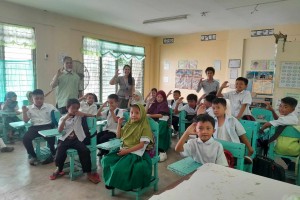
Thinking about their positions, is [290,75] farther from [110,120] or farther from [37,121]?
[37,121]

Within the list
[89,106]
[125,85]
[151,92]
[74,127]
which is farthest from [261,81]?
[74,127]

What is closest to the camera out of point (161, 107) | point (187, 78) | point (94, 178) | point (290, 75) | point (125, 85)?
point (94, 178)

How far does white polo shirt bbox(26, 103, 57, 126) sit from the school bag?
9.31 ft

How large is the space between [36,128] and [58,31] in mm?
2539

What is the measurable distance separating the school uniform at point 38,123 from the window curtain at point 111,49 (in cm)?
243

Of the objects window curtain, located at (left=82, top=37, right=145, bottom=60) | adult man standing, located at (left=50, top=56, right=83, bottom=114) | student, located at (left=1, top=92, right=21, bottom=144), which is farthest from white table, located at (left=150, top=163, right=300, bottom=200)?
window curtain, located at (left=82, top=37, right=145, bottom=60)

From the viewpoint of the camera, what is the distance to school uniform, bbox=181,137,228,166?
1.68 metres

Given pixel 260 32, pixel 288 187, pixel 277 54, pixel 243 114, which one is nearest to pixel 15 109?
pixel 243 114

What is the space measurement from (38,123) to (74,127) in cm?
85

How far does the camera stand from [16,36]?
429cm

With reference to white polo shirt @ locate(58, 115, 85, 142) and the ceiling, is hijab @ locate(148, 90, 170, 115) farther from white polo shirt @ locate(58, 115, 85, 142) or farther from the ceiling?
the ceiling

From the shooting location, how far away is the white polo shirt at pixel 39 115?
334cm

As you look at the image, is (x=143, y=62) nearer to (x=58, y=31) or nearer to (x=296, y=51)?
(x=58, y=31)

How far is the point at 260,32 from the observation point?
5.58 m
